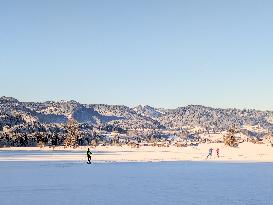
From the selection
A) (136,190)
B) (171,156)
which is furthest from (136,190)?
(171,156)

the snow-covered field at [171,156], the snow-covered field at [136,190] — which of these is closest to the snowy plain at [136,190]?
the snow-covered field at [136,190]

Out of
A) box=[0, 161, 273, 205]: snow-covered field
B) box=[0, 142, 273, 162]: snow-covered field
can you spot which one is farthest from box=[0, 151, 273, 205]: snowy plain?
box=[0, 142, 273, 162]: snow-covered field

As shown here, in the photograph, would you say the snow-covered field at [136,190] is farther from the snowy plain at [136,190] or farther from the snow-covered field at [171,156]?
the snow-covered field at [171,156]

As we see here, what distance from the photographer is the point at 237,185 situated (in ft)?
83.0

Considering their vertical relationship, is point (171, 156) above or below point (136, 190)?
above

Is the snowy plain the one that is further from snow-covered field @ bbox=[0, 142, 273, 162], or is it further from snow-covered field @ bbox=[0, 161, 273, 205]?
snow-covered field @ bbox=[0, 142, 273, 162]

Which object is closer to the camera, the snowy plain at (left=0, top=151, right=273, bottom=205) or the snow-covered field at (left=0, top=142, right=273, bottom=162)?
the snowy plain at (left=0, top=151, right=273, bottom=205)

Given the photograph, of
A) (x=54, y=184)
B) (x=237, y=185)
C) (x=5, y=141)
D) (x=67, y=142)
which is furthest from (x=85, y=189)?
(x=5, y=141)

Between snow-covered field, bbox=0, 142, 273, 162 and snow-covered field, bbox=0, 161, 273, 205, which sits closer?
snow-covered field, bbox=0, 161, 273, 205

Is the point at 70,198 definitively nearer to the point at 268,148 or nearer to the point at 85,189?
the point at 85,189

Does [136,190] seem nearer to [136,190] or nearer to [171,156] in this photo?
[136,190]

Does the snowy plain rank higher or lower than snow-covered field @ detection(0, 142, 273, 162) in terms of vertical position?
lower

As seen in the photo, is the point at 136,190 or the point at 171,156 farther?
the point at 171,156

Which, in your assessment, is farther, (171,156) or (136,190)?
(171,156)
